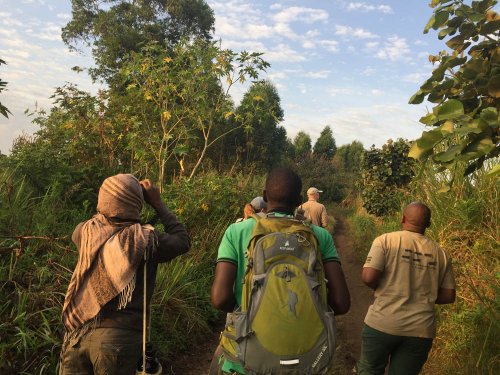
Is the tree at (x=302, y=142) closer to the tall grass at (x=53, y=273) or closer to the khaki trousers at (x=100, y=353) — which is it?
the tall grass at (x=53, y=273)

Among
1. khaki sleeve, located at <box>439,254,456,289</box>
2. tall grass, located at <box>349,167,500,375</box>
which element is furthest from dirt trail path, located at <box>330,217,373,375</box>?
khaki sleeve, located at <box>439,254,456,289</box>

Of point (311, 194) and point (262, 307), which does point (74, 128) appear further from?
point (262, 307)

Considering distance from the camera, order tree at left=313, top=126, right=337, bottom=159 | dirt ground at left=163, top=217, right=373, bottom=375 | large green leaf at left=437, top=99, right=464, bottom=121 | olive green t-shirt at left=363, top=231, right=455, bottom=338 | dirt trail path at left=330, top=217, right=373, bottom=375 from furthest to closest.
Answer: tree at left=313, top=126, right=337, bottom=159 → dirt trail path at left=330, top=217, right=373, bottom=375 → dirt ground at left=163, top=217, right=373, bottom=375 → olive green t-shirt at left=363, top=231, right=455, bottom=338 → large green leaf at left=437, top=99, right=464, bottom=121

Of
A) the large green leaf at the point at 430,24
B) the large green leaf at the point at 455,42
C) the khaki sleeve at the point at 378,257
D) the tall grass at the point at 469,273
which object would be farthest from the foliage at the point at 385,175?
the large green leaf at the point at 430,24

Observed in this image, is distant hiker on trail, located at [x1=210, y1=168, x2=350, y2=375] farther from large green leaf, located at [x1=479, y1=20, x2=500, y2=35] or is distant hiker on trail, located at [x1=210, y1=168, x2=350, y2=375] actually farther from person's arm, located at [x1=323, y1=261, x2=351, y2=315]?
large green leaf, located at [x1=479, y1=20, x2=500, y2=35]

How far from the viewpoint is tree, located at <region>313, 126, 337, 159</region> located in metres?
36.6

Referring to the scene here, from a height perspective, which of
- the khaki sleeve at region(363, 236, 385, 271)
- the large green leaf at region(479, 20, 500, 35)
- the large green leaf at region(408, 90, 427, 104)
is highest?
the large green leaf at region(479, 20, 500, 35)

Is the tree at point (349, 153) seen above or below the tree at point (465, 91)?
above

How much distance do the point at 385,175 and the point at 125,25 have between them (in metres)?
14.8

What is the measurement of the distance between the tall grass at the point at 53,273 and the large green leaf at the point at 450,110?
116 inches

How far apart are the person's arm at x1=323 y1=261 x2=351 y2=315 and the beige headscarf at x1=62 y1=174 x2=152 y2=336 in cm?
96

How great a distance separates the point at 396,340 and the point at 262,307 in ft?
5.73

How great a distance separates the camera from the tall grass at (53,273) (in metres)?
3.56

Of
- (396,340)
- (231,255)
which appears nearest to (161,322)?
(396,340)
